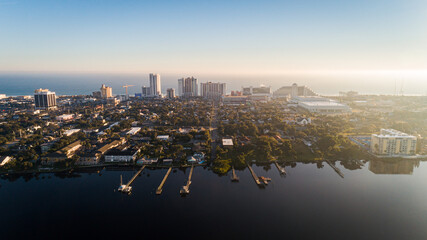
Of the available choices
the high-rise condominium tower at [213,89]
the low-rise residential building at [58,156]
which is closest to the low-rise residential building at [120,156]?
the low-rise residential building at [58,156]

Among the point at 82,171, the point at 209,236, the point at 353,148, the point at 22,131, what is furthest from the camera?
the point at 22,131

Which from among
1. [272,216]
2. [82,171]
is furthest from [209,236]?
[82,171]

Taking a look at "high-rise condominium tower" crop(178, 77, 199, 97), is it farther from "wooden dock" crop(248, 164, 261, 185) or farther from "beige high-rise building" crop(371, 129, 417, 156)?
"beige high-rise building" crop(371, 129, 417, 156)

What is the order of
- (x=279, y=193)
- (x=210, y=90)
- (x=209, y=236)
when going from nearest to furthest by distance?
1. (x=209, y=236)
2. (x=279, y=193)
3. (x=210, y=90)

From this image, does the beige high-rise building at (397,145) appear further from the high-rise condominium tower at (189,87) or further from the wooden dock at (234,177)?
the high-rise condominium tower at (189,87)

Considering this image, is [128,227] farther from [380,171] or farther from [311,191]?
[380,171]

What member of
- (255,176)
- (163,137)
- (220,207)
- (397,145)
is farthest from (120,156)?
(397,145)

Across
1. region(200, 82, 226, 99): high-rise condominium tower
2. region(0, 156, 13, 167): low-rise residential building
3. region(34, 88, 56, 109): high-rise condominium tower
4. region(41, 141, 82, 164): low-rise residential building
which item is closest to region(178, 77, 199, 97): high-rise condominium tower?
region(200, 82, 226, 99): high-rise condominium tower
